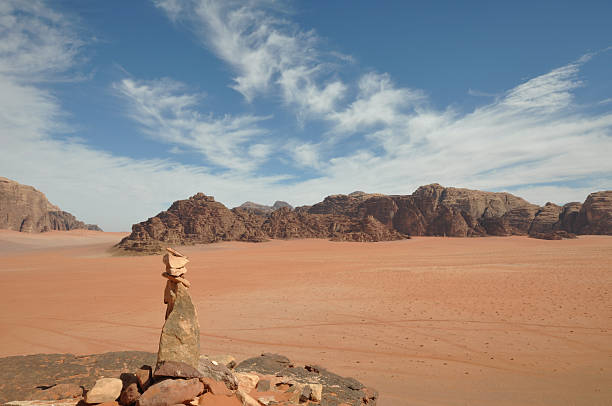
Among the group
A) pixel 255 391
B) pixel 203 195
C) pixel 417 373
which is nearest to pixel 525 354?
pixel 417 373

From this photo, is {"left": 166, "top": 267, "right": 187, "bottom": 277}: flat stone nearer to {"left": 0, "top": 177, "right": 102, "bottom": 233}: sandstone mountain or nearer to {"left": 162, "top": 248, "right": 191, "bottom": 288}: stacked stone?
{"left": 162, "top": 248, "right": 191, "bottom": 288}: stacked stone

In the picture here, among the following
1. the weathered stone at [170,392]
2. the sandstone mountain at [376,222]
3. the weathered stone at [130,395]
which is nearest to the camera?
the weathered stone at [170,392]

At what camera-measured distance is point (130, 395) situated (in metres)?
3.67

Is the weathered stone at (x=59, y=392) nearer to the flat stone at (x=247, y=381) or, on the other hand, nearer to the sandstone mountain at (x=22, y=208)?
the flat stone at (x=247, y=381)

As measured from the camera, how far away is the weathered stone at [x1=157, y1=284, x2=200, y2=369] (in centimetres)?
409

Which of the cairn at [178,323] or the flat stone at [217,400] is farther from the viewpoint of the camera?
the cairn at [178,323]

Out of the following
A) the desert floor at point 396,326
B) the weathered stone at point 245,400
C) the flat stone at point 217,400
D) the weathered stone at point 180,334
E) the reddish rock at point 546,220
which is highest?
the reddish rock at point 546,220

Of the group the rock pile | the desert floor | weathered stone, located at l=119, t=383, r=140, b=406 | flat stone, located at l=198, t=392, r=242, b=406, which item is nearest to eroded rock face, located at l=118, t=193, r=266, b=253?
A: the desert floor

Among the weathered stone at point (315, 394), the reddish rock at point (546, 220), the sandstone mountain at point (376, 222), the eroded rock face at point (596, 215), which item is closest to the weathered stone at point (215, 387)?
the weathered stone at point (315, 394)

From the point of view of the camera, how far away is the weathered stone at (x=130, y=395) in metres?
3.65

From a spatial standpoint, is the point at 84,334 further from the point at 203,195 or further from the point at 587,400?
the point at 203,195

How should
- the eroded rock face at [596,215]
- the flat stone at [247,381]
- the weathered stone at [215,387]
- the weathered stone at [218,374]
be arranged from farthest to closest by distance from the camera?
the eroded rock face at [596,215]
the flat stone at [247,381]
the weathered stone at [218,374]
the weathered stone at [215,387]

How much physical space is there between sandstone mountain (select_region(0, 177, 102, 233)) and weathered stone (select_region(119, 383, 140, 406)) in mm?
82509

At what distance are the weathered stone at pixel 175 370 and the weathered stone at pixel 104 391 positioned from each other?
56 centimetres
